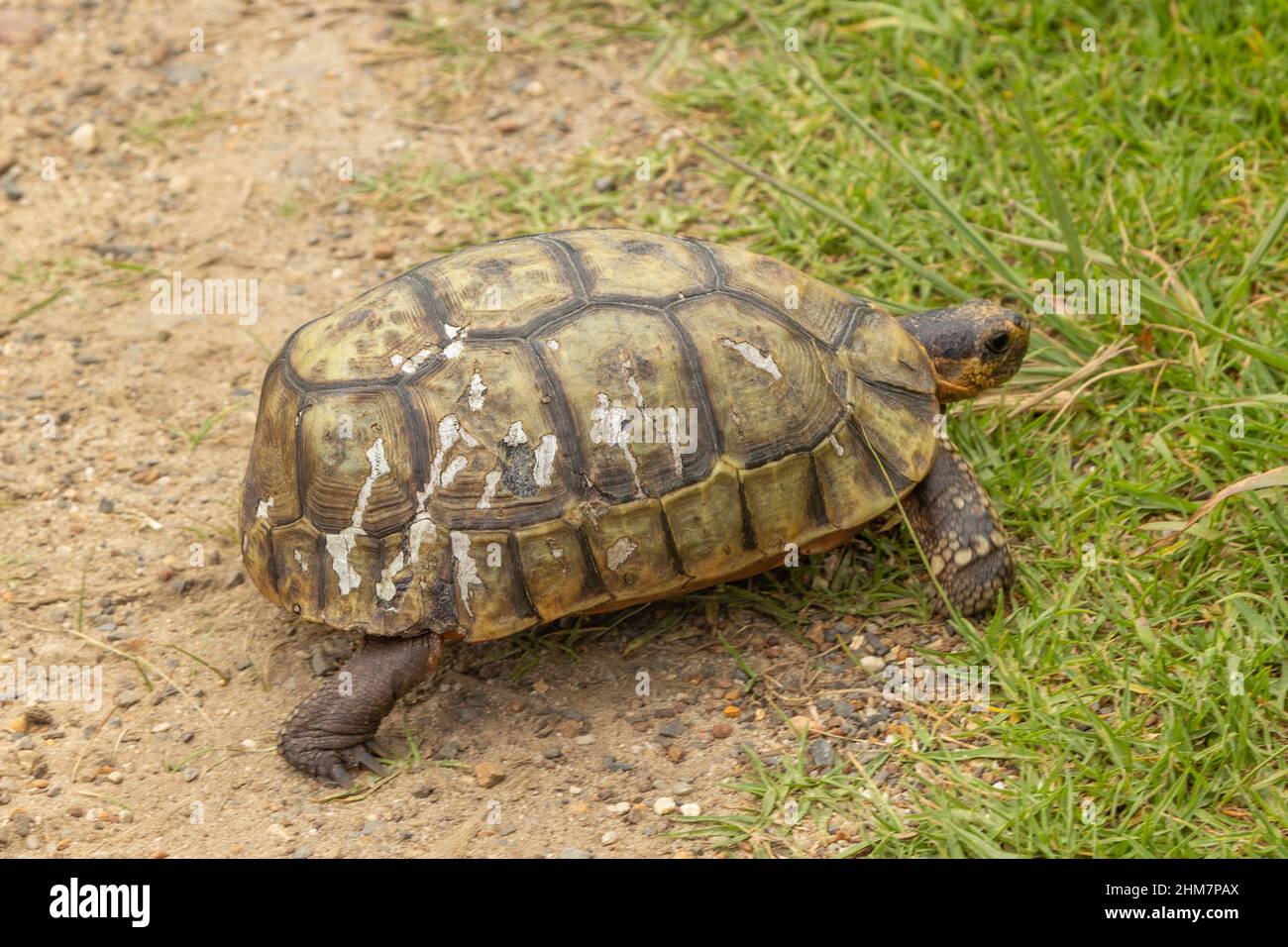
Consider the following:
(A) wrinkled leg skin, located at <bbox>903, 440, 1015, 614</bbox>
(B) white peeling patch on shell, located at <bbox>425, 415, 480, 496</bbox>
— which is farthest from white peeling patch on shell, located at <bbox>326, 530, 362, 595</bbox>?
(A) wrinkled leg skin, located at <bbox>903, 440, 1015, 614</bbox>

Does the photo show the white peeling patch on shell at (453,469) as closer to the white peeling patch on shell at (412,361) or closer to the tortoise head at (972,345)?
the white peeling patch on shell at (412,361)

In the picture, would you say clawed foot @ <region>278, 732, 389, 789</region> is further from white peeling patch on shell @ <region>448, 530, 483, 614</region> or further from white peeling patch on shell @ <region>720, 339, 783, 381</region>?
white peeling patch on shell @ <region>720, 339, 783, 381</region>

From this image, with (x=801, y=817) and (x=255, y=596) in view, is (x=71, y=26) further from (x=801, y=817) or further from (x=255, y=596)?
(x=801, y=817)

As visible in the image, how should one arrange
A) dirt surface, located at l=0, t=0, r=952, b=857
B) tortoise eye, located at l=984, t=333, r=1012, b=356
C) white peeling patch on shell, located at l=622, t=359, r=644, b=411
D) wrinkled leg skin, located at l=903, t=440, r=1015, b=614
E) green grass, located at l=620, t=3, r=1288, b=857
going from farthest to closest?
tortoise eye, located at l=984, t=333, r=1012, b=356 → wrinkled leg skin, located at l=903, t=440, r=1015, b=614 → white peeling patch on shell, located at l=622, t=359, r=644, b=411 → dirt surface, located at l=0, t=0, r=952, b=857 → green grass, located at l=620, t=3, r=1288, b=857

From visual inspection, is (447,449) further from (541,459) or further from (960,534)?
(960,534)

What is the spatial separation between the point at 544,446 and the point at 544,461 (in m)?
0.04

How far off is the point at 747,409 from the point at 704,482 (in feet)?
0.89

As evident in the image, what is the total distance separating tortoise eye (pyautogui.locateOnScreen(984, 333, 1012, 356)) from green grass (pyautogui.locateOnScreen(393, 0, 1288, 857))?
0.36m

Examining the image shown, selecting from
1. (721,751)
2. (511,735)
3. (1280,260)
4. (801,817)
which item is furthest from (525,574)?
(1280,260)

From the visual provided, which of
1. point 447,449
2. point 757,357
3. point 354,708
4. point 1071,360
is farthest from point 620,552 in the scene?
point 1071,360

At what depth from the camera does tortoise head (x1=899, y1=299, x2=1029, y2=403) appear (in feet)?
15.0

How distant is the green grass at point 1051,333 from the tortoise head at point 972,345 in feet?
0.91

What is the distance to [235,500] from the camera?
492 cm

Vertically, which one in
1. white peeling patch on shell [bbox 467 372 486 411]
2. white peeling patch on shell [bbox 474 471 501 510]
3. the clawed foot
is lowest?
the clawed foot
